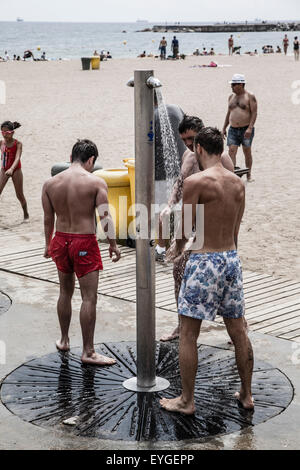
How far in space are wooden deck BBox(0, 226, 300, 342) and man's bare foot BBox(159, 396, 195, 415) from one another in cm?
158

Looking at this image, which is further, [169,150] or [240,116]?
[240,116]

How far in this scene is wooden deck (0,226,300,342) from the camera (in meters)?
6.42

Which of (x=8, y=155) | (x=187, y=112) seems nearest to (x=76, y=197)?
(x=8, y=155)

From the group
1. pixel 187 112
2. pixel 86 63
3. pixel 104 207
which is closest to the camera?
pixel 104 207

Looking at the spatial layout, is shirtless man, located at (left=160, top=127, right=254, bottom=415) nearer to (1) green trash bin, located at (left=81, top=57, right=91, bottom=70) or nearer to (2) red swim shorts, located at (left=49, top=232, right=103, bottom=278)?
(2) red swim shorts, located at (left=49, top=232, right=103, bottom=278)


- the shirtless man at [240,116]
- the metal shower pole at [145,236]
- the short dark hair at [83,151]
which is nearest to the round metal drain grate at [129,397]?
the metal shower pole at [145,236]

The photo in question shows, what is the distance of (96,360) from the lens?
215 inches

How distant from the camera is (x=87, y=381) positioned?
5203 millimetres

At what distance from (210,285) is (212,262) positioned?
140 mm

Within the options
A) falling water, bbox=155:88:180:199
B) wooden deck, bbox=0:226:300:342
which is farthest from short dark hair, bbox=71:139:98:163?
falling water, bbox=155:88:180:199

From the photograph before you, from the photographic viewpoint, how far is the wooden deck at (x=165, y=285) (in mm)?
6418

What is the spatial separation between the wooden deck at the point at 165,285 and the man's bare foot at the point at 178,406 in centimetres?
158

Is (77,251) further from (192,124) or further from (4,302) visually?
(4,302)
